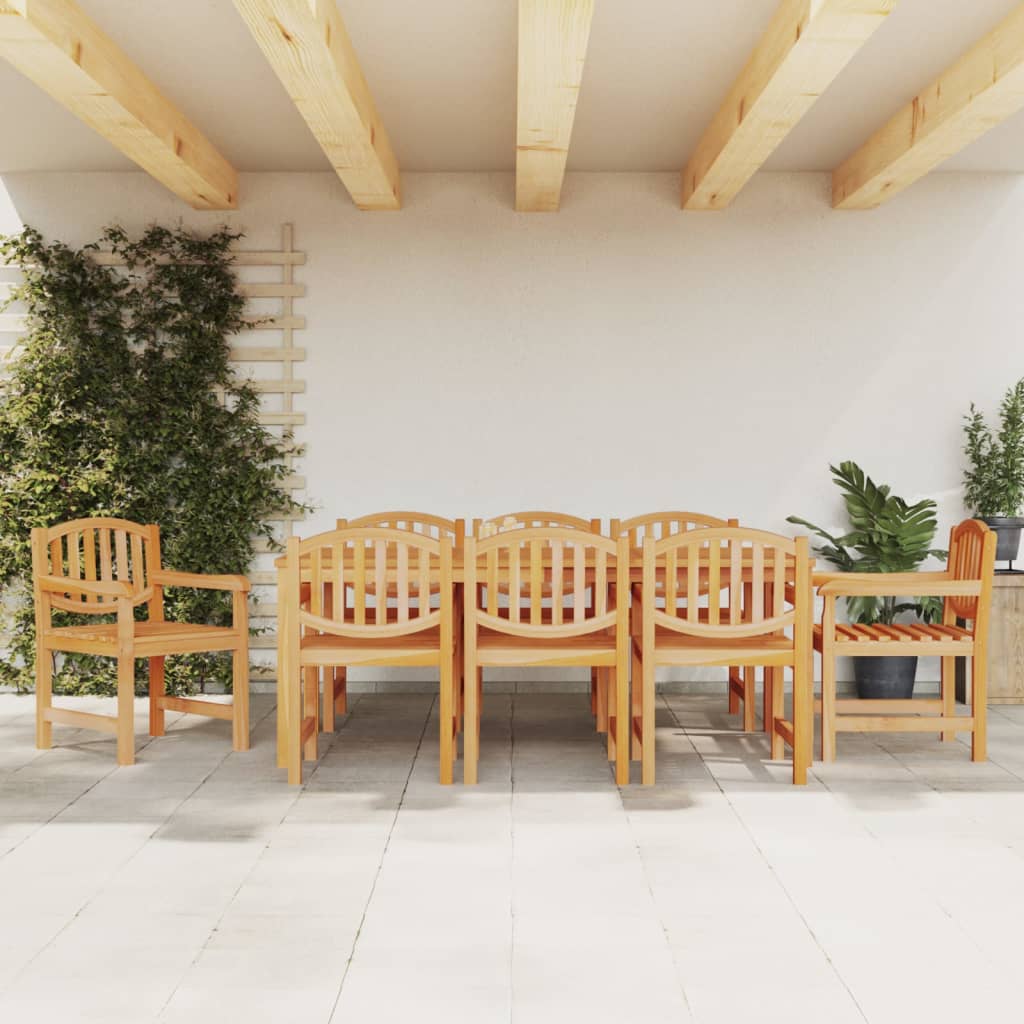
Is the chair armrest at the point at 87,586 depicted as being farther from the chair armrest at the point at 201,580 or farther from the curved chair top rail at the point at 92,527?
the chair armrest at the point at 201,580

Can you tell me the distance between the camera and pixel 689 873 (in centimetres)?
286

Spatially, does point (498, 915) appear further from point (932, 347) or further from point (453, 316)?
point (932, 347)

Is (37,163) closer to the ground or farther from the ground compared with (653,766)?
farther from the ground

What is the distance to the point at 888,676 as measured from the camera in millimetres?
5172

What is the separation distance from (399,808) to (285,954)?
1.09 meters

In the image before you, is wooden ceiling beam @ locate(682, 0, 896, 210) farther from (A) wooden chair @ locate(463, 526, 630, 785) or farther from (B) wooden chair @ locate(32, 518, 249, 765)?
(B) wooden chair @ locate(32, 518, 249, 765)

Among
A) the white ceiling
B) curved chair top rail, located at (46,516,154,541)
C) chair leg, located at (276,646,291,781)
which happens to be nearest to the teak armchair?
chair leg, located at (276,646,291,781)

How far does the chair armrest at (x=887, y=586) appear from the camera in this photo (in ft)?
13.0

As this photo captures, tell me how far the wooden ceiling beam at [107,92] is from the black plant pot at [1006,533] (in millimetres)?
4206

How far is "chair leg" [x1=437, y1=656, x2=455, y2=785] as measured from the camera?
12.0ft

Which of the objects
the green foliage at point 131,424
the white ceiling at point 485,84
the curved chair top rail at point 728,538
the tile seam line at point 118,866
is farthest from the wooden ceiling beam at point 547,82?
the tile seam line at point 118,866

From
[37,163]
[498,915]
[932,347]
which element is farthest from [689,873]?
[37,163]

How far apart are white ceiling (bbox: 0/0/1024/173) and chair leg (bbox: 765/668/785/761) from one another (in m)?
2.45

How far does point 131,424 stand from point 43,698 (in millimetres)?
1683
